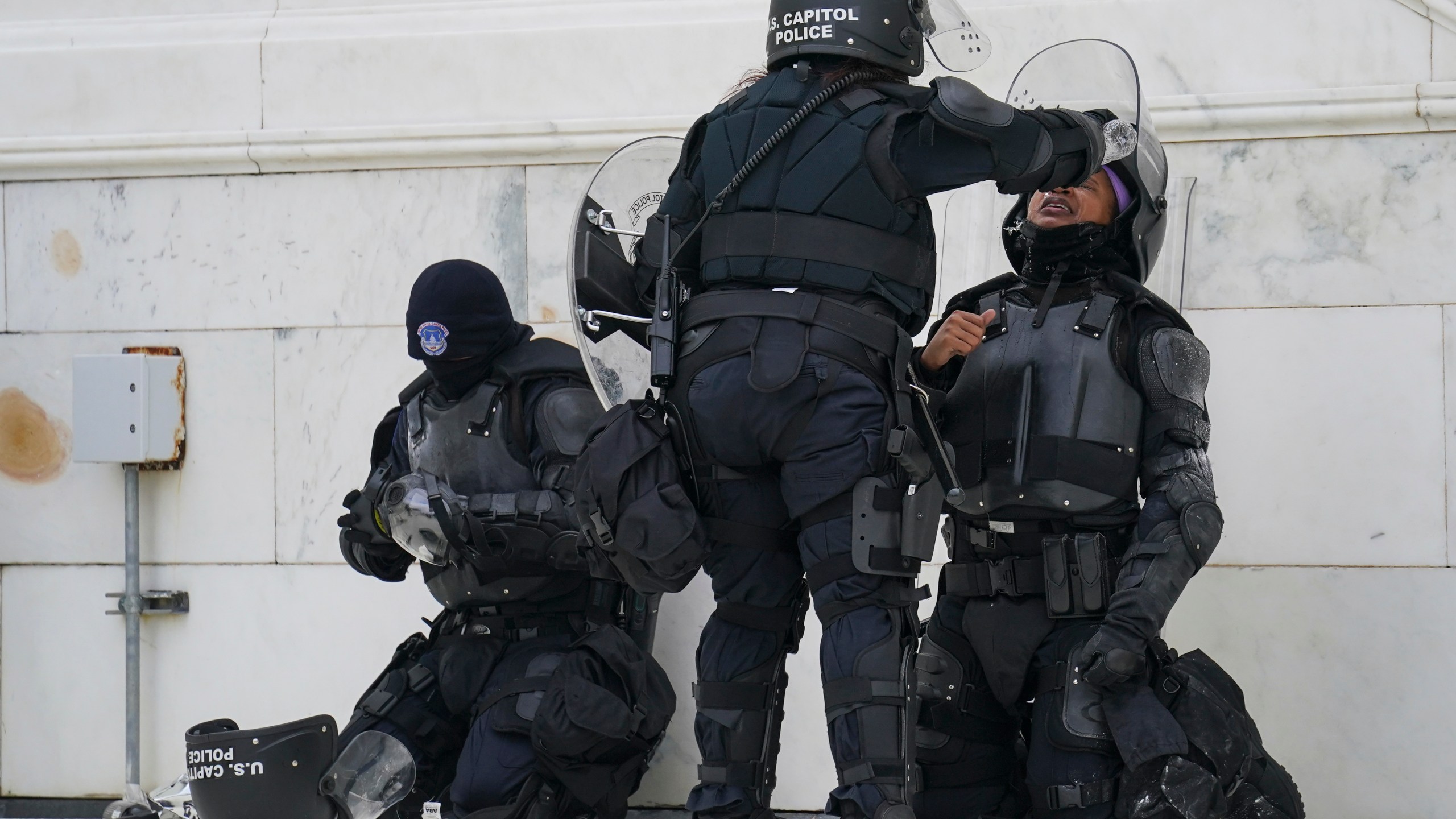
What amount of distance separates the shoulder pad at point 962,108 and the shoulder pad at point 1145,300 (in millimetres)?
759

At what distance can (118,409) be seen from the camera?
5590mm

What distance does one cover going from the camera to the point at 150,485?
5.78m

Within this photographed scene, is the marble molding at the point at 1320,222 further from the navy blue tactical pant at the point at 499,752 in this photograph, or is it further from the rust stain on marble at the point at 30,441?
the rust stain on marble at the point at 30,441

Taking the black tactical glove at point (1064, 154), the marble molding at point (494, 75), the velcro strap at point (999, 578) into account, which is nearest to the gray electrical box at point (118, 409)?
the marble molding at point (494, 75)

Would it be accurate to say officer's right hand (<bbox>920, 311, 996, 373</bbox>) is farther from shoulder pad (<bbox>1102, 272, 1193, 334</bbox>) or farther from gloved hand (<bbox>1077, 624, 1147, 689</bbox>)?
gloved hand (<bbox>1077, 624, 1147, 689</bbox>)

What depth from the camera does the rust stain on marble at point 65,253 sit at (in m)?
5.87

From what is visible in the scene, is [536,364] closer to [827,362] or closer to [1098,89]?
[827,362]

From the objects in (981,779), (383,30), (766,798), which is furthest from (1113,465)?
(383,30)

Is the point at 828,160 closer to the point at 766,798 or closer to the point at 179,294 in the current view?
the point at 766,798

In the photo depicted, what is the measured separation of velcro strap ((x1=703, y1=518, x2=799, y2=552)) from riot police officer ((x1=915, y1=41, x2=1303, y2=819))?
2.10ft

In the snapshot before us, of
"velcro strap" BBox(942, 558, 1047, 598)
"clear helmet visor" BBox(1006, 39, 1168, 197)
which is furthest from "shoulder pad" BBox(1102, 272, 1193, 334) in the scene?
"velcro strap" BBox(942, 558, 1047, 598)

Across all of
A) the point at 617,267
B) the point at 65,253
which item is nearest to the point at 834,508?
the point at 617,267

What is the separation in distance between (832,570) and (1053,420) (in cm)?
84

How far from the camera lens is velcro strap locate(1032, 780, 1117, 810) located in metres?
3.54
